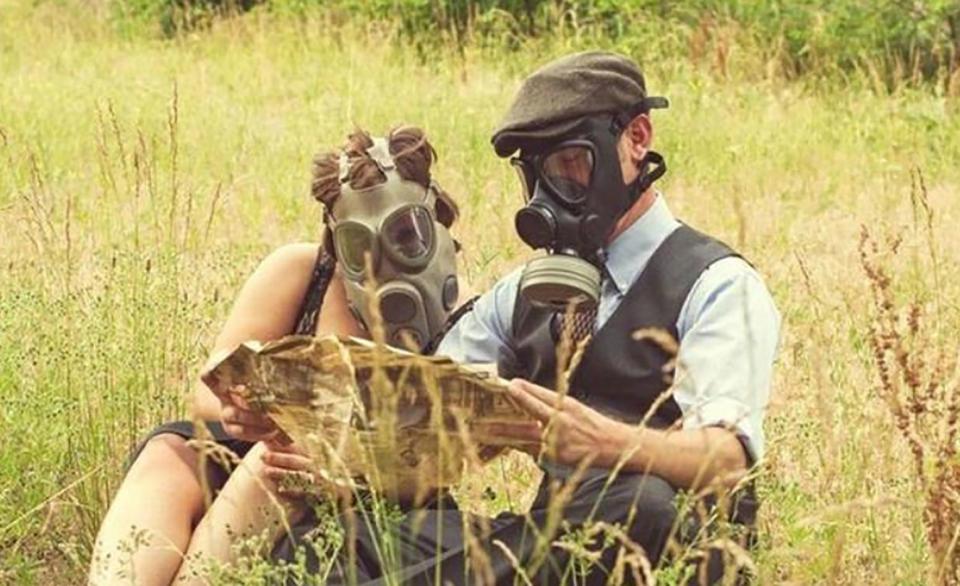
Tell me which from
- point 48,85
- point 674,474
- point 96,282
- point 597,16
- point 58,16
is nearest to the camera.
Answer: point 674,474

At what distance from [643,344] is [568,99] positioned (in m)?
0.54

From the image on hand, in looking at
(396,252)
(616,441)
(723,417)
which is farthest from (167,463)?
(723,417)

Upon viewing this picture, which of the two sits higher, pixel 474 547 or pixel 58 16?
pixel 474 547

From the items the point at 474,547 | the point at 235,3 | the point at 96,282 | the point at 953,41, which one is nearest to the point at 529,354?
the point at 474,547

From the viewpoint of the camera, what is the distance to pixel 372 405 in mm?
3984

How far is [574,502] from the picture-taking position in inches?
163

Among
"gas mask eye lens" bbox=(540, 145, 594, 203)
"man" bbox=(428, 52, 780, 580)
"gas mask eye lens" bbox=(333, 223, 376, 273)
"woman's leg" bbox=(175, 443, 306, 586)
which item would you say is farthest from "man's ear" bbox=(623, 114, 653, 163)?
"woman's leg" bbox=(175, 443, 306, 586)

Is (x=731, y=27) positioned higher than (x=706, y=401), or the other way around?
(x=706, y=401)

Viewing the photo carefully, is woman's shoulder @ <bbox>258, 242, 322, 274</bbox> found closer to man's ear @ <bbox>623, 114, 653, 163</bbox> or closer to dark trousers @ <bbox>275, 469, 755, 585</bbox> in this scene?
dark trousers @ <bbox>275, 469, 755, 585</bbox>

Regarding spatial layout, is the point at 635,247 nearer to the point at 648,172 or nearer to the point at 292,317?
the point at 648,172

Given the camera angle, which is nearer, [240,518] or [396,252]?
[240,518]

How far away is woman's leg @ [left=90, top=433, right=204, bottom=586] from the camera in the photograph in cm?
446

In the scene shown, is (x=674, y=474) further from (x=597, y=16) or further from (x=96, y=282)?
(x=597, y=16)

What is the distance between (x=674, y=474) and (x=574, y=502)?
22 centimetres
